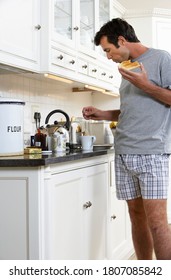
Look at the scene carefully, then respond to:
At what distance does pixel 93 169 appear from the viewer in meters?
2.54

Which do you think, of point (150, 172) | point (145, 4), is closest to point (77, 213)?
point (150, 172)

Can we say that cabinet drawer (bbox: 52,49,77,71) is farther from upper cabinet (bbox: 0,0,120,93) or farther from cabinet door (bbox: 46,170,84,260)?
cabinet door (bbox: 46,170,84,260)

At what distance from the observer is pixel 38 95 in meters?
3.19

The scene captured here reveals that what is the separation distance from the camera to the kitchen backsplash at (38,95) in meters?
2.82

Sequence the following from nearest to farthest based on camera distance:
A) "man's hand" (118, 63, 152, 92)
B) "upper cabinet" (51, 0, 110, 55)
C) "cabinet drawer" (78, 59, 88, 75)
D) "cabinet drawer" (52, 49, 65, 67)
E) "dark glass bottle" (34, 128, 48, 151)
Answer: "man's hand" (118, 63, 152, 92)
"dark glass bottle" (34, 128, 48, 151)
"cabinet drawer" (52, 49, 65, 67)
"upper cabinet" (51, 0, 110, 55)
"cabinet drawer" (78, 59, 88, 75)

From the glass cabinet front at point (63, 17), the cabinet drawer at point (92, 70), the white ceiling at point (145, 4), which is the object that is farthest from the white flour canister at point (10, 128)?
the white ceiling at point (145, 4)

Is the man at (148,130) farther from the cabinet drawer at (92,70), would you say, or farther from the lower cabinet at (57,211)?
the cabinet drawer at (92,70)

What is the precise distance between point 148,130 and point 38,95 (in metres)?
1.23

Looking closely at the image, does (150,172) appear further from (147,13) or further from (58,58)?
(147,13)

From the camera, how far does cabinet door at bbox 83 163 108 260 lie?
2.46 meters

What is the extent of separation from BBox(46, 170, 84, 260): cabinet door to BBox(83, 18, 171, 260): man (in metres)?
0.31

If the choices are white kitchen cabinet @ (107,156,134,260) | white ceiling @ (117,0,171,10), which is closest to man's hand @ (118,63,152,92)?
white kitchen cabinet @ (107,156,134,260)

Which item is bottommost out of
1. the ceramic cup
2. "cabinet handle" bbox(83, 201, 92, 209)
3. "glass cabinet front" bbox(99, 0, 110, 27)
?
"cabinet handle" bbox(83, 201, 92, 209)

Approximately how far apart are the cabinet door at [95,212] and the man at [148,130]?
0.27m
